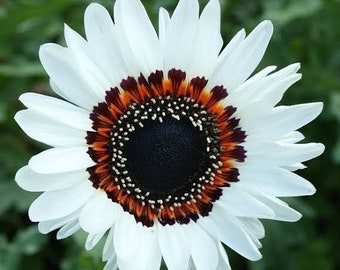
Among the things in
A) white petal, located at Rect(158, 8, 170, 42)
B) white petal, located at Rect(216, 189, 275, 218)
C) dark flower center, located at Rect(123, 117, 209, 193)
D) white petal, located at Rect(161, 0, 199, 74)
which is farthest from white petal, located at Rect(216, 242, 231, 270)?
white petal, located at Rect(158, 8, 170, 42)

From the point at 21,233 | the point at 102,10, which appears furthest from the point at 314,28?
the point at 102,10

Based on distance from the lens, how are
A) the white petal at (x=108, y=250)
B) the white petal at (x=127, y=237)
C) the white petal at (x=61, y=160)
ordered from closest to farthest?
the white petal at (x=61, y=160), the white petal at (x=127, y=237), the white petal at (x=108, y=250)

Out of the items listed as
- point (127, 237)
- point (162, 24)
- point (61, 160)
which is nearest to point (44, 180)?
point (61, 160)

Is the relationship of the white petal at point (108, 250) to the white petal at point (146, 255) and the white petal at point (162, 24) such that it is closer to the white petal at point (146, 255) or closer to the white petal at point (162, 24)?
the white petal at point (146, 255)

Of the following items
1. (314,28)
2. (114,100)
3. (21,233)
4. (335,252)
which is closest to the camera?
(114,100)

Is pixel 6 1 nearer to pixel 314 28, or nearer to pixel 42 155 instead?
pixel 314 28

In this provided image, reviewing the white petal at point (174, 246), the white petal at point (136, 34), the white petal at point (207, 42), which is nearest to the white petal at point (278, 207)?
the white petal at point (174, 246)
